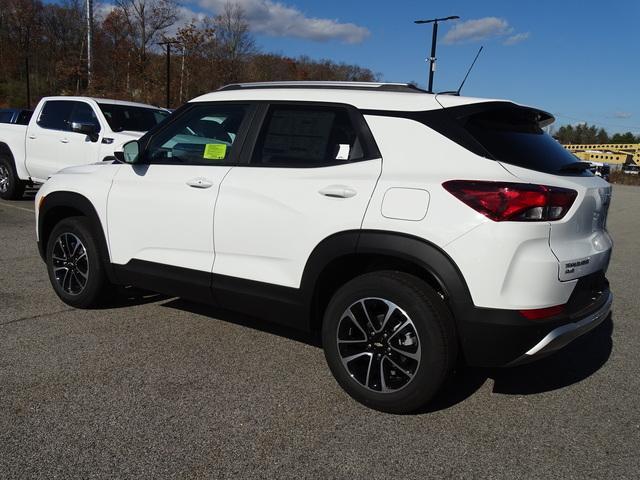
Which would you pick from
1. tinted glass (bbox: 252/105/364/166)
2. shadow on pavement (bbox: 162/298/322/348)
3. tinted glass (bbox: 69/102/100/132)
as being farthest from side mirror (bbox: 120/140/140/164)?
tinted glass (bbox: 69/102/100/132)

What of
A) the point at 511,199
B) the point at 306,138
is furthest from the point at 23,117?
the point at 511,199

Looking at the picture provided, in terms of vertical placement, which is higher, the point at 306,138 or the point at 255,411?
the point at 306,138

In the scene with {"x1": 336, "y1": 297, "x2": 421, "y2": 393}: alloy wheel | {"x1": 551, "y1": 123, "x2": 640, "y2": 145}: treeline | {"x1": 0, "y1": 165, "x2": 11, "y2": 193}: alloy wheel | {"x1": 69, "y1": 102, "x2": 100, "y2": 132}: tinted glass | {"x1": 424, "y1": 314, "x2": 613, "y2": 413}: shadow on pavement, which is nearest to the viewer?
{"x1": 336, "y1": 297, "x2": 421, "y2": 393}: alloy wheel

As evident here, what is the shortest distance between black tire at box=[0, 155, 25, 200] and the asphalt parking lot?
7290 mm

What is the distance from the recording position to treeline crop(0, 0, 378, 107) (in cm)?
4384

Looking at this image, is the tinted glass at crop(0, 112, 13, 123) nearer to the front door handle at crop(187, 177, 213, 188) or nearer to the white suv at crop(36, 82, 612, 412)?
the white suv at crop(36, 82, 612, 412)

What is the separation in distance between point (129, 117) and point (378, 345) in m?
8.07

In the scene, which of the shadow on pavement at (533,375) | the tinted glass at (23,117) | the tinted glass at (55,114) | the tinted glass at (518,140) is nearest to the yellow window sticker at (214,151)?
the tinted glass at (518,140)

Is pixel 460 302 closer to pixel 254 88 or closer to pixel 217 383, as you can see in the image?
pixel 217 383

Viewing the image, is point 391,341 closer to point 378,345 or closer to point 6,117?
point 378,345

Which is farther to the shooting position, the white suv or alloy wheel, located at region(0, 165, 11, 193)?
alloy wheel, located at region(0, 165, 11, 193)

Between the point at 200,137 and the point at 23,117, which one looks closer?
the point at 200,137

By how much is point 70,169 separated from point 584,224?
3.99m

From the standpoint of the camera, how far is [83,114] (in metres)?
9.73
